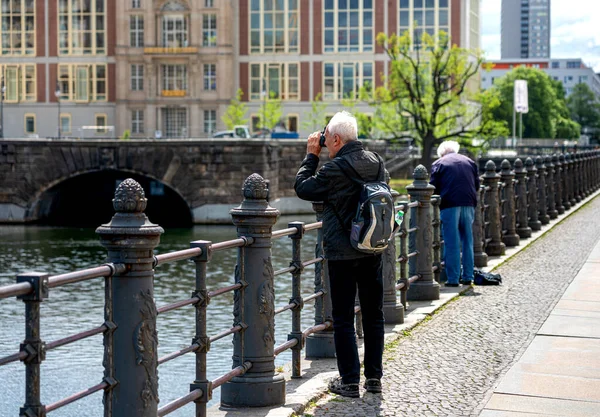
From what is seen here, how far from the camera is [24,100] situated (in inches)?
3568

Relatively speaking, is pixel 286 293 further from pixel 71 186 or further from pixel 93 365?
pixel 71 186

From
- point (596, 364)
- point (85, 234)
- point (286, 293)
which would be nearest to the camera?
point (596, 364)

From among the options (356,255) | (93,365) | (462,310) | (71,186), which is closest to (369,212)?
(356,255)

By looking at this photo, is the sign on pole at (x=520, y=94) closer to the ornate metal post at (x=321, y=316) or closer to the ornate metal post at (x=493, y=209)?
the ornate metal post at (x=493, y=209)

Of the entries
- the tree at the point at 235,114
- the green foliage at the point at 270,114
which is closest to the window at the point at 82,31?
the tree at the point at 235,114

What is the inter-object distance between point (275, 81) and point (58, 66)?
693 inches

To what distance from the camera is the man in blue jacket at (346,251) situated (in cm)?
677

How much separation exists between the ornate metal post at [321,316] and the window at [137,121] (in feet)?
265

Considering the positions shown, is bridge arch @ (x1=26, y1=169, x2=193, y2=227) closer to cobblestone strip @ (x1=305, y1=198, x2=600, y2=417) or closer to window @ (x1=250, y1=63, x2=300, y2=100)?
window @ (x1=250, y1=63, x2=300, y2=100)

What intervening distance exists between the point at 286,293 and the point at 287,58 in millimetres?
66723

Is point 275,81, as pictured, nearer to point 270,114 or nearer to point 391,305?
point 270,114

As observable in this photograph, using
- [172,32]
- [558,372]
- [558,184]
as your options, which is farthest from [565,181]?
[172,32]

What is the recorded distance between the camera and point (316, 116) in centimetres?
8744

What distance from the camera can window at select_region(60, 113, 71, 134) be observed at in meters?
90.2
